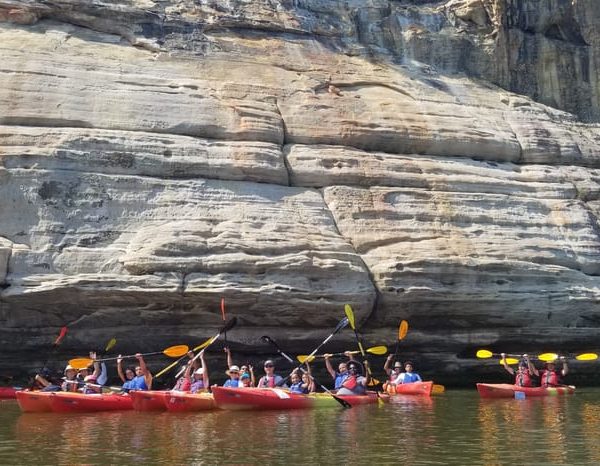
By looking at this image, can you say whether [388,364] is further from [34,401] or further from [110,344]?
[34,401]

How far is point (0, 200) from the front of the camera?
1708 cm

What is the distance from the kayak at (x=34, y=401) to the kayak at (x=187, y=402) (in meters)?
1.82

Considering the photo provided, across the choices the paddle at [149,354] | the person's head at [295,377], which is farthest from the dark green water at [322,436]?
the person's head at [295,377]

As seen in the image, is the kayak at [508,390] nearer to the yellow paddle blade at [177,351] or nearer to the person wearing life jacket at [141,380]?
the yellow paddle blade at [177,351]

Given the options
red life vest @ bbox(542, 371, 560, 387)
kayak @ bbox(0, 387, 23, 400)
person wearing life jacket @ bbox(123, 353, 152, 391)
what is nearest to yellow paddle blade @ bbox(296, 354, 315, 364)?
person wearing life jacket @ bbox(123, 353, 152, 391)

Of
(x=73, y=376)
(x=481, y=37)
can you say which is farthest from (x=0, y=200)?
(x=481, y=37)

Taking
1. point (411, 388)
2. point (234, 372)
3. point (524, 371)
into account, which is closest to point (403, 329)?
point (411, 388)

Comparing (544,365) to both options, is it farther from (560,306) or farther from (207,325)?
(207,325)

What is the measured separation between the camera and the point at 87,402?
15141 mm

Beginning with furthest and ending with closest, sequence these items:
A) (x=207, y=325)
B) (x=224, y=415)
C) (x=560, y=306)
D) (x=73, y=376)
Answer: (x=560, y=306), (x=207, y=325), (x=73, y=376), (x=224, y=415)

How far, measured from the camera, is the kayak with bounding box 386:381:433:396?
1759 centimetres

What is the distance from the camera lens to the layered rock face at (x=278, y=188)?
55.9 feet

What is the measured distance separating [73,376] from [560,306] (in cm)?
941

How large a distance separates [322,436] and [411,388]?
5957mm
